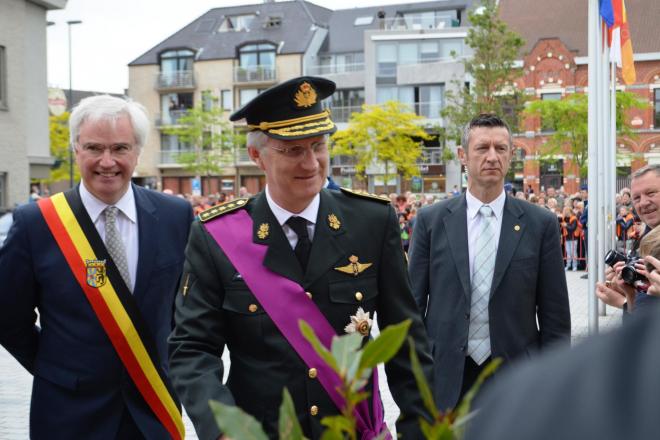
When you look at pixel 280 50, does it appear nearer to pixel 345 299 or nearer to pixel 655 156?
pixel 655 156

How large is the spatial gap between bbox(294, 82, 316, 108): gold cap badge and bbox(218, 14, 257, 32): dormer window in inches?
2341

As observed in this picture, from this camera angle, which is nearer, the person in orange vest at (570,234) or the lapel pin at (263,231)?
the lapel pin at (263,231)

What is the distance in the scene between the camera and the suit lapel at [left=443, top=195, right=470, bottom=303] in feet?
13.4

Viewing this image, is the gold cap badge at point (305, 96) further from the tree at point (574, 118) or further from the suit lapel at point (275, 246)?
the tree at point (574, 118)

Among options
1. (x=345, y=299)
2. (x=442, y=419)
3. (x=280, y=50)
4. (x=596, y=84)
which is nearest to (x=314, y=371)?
Answer: (x=345, y=299)

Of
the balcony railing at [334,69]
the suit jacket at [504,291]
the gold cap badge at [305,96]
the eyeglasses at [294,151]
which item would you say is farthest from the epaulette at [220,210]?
the balcony railing at [334,69]

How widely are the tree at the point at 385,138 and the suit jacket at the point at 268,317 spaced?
145 feet

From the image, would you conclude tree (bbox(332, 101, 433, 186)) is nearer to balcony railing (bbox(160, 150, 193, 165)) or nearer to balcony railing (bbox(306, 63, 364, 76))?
balcony railing (bbox(306, 63, 364, 76))

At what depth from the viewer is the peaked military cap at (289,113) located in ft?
9.33

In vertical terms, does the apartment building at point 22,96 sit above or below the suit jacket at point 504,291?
above

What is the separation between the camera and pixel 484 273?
409 cm

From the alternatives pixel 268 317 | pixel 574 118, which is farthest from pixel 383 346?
pixel 574 118

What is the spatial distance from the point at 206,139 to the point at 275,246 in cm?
5245

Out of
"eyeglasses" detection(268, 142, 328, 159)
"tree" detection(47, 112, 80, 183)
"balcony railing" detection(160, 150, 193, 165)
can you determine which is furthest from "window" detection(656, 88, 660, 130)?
"eyeglasses" detection(268, 142, 328, 159)
